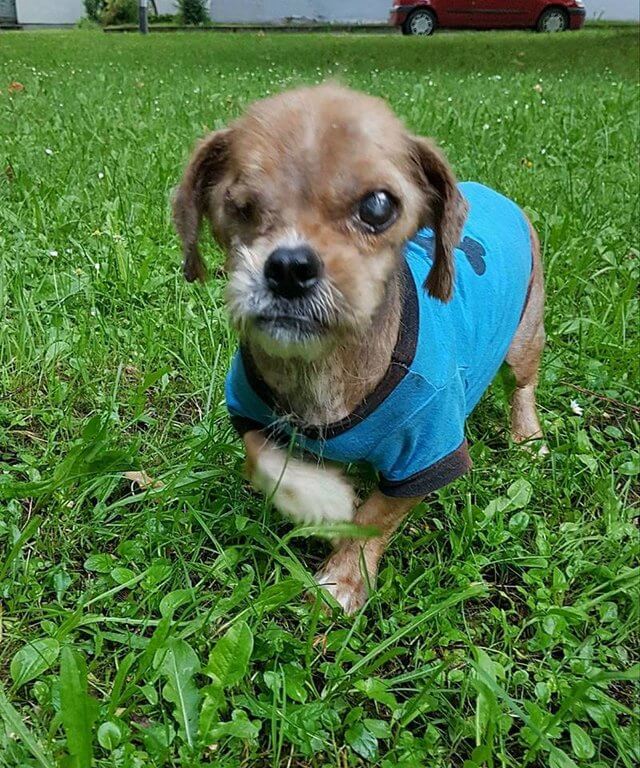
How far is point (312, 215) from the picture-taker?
6.07 feet

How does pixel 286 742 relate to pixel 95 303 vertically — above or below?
below

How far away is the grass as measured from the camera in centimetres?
177

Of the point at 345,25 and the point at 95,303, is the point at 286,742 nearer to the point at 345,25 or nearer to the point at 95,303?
the point at 95,303

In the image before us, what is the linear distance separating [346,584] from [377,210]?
1.05m

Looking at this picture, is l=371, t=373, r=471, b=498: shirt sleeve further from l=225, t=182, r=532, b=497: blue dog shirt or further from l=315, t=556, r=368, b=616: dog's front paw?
l=315, t=556, r=368, b=616: dog's front paw

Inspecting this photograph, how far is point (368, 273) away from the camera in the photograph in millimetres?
1906

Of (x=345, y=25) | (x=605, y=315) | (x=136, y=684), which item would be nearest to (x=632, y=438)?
(x=605, y=315)

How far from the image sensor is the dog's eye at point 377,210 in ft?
6.18

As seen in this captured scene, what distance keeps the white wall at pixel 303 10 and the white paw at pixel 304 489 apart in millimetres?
32023

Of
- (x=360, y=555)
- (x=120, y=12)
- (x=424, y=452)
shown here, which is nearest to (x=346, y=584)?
(x=360, y=555)

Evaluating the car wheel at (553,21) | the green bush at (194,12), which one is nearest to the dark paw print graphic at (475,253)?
the car wheel at (553,21)

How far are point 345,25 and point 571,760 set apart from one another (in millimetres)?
33085

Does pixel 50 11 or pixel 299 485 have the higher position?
pixel 50 11

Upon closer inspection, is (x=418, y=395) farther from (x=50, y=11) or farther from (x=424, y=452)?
(x=50, y=11)
